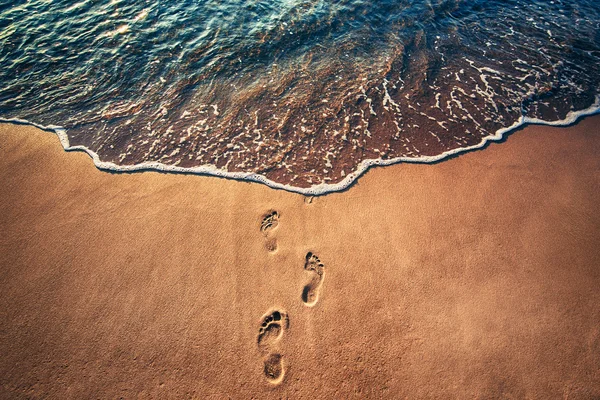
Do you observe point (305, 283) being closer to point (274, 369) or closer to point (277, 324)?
point (277, 324)

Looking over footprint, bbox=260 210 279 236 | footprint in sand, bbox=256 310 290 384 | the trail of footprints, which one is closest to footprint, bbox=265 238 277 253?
the trail of footprints

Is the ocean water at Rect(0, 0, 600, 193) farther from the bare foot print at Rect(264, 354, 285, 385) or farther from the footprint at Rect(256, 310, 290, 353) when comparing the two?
the bare foot print at Rect(264, 354, 285, 385)

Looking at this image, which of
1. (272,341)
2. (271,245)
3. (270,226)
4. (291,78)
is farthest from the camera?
(291,78)

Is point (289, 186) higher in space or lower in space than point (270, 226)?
higher

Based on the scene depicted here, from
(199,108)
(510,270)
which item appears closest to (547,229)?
(510,270)

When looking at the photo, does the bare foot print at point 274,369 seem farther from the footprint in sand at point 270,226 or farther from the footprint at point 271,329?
the footprint in sand at point 270,226

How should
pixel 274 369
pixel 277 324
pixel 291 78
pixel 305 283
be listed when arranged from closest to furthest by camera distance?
1. pixel 274 369
2. pixel 277 324
3. pixel 305 283
4. pixel 291 78

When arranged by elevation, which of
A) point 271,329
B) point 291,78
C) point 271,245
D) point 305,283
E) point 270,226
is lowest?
point 271,329

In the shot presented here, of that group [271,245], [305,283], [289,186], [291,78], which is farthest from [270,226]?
[291,78]
